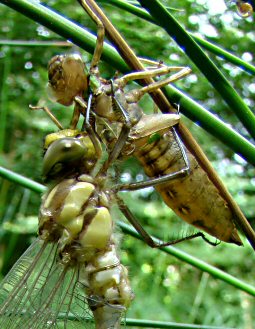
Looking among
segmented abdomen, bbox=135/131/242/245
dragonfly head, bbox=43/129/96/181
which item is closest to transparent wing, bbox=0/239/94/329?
dragonfly head, bbox=43/129/96/181

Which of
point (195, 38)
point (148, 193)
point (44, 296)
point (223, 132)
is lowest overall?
point (44, 296)

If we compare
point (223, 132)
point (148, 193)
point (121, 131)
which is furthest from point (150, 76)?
point (148, 193)

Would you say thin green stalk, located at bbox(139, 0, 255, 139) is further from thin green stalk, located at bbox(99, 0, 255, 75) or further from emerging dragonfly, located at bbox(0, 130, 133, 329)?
emerging dragonfly, located at bbox(0, 130, 133, 329)

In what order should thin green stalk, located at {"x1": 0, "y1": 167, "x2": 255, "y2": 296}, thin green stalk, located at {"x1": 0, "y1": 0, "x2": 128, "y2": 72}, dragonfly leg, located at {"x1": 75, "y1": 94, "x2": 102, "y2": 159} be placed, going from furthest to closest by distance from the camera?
thin green stalk, located at {"x1": 0, "y1": 167, "x2": 255, "y2": 296}, dragonfly leg, located at {"x1": 75, "y1": 94, "x2": 102, "y2": 159}, thin green stalk, located at {"x1": 0, "y1": 0, "x2": 128, "y2": 72}

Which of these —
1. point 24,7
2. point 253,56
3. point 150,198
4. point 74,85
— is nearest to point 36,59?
point 150,198

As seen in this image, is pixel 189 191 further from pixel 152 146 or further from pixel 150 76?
pixel 150 76
